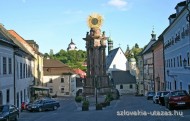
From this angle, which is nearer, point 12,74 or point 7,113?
point 7,113

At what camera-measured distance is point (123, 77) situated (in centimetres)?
11100

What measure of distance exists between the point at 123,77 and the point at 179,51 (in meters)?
69.7

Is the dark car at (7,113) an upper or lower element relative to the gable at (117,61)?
lower

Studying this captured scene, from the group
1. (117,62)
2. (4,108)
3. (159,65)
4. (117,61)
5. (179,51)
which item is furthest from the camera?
(117,61)

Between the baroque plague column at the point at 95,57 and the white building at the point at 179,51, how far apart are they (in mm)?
14724

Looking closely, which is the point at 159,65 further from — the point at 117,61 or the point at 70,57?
the point at 70,57

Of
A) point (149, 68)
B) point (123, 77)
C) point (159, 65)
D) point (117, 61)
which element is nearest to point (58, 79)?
point (149, 68)

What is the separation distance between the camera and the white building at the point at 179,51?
36247 mm

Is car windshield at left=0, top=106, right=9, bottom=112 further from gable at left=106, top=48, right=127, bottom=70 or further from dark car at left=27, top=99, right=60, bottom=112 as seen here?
gable at left=106, top=48, right=127, bottom=70

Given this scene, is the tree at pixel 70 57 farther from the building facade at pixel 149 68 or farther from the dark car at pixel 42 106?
the dark car at pixel 42 106

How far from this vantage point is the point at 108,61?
126 metres

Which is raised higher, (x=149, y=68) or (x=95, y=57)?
(x=95, y=57)

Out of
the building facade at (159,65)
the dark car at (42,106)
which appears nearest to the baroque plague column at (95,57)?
the building facade at (159,65)

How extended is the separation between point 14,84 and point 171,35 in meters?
20.7
